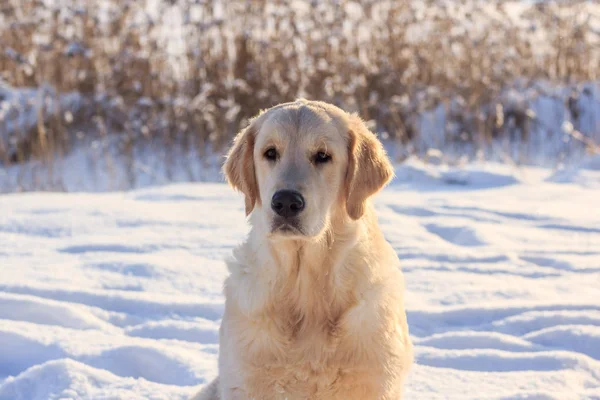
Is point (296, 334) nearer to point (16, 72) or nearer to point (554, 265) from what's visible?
point (554, 265)

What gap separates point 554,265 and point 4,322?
3.12m

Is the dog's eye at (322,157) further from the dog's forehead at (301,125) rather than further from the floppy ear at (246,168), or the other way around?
the floppy ear at (246,168)

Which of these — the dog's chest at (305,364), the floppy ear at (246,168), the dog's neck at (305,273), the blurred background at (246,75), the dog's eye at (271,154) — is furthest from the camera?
the blurred background at (246,75)

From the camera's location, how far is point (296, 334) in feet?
8.17

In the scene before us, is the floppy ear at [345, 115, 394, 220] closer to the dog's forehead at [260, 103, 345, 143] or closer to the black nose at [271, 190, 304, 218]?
the dog's forehead at [260, 103, 345, 143]

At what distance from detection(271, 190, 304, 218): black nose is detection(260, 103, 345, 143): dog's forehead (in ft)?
0.84

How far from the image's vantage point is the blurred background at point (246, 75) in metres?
8.56

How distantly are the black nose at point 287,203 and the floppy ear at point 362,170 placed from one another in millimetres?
250

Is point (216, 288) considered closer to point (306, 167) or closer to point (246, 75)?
point (306, 167)

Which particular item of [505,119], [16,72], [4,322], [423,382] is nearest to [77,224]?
[4,322]

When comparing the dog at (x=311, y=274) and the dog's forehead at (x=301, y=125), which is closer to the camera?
the dog at (x=311, y=274)

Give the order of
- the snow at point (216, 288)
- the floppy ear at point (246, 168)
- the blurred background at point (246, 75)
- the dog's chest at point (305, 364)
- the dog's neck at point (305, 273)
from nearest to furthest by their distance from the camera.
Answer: the dog's chest at point (305, 364) < the dog's neck at point (305, 273) < the floppy ear at point (246, 168) < the snow at point (216, 288) < the blurred background at point (246, 75)

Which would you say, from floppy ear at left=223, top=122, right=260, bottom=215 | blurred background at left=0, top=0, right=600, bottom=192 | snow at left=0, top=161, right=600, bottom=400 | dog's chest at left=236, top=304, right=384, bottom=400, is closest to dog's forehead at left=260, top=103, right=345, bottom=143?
floppy ear at left=223, top=122, right=260, bottom=215

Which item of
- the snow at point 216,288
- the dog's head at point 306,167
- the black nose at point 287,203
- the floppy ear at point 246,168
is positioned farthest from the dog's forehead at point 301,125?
the snow at point 216,288
